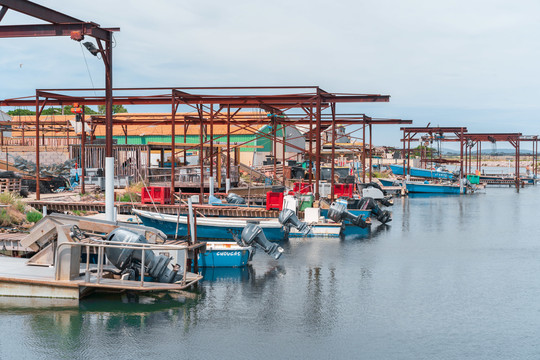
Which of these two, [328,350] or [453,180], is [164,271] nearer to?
[328,350]

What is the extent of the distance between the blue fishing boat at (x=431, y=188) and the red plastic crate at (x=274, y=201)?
40714mm

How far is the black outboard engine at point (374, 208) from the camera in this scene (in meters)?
35.2

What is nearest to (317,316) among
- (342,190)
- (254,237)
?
(254,237)

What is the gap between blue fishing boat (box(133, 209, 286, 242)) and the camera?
84.3 feet

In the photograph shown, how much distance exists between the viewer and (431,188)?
67.8m

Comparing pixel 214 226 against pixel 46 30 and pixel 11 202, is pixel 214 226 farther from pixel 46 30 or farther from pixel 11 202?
pixel 46 30

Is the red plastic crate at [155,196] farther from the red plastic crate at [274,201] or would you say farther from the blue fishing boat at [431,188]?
the blue fishing boat at [431,188]

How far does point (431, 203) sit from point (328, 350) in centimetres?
4281

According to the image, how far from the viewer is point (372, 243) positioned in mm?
28750

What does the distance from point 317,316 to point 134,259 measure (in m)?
5.51

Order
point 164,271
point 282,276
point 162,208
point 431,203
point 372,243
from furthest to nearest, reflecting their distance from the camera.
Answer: point 431,203, point 162,208, point 372,243, point 282,276, point 164,271

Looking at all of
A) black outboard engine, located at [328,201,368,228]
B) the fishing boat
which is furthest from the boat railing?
black outboard engine, located at [328,201,368,228]

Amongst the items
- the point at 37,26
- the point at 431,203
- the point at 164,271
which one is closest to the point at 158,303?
the point at 164,271

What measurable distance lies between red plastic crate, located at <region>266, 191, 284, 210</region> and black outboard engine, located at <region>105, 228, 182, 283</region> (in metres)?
12.7
